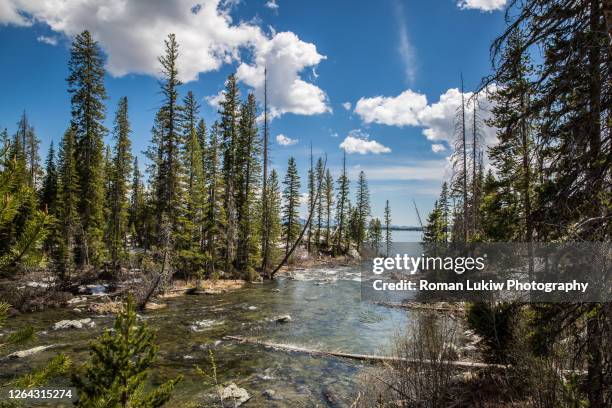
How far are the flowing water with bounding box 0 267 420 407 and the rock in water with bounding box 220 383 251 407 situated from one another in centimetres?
23

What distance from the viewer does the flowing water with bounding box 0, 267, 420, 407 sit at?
33.9ft

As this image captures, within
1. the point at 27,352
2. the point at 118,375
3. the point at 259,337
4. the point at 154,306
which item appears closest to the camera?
the point at 118,375

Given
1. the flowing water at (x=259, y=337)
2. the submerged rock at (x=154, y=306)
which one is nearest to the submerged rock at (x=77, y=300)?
the flowing water at (x=259, y=337)

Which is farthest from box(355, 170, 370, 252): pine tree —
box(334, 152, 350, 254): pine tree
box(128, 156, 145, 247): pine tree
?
box(128, 156, 145, 247): pine tree

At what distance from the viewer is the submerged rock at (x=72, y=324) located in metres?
15.9

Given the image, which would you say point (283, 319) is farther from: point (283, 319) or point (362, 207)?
point (362, 207)

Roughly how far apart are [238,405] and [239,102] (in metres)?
30.9

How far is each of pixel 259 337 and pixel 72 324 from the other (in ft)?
29.4

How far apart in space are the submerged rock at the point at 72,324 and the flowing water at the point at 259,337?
0.35 metres

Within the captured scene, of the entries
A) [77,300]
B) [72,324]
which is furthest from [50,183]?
[72,324]

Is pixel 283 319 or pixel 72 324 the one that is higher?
pixel 72 324

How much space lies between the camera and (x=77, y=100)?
95.1 feet

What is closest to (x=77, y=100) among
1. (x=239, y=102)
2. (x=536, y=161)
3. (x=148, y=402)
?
(x=239, y=102)

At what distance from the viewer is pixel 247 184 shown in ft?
117
